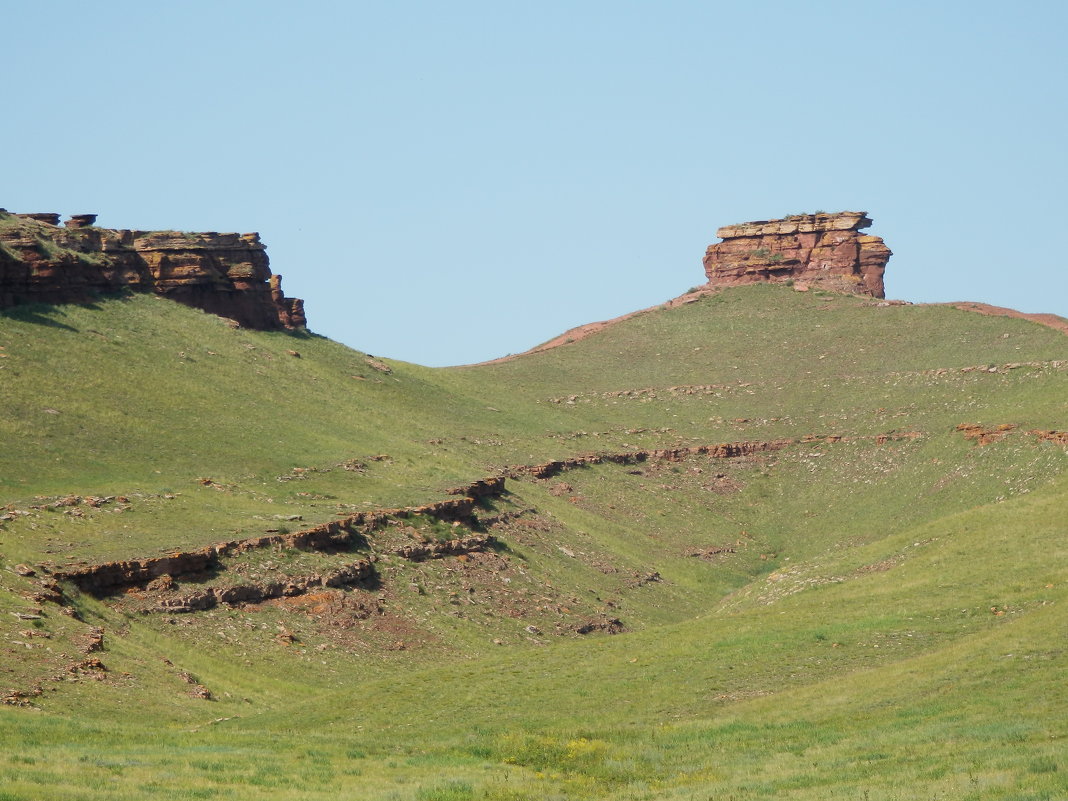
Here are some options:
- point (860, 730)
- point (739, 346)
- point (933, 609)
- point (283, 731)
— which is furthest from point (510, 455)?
point (860, 730)

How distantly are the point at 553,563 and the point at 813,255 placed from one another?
2528 inches

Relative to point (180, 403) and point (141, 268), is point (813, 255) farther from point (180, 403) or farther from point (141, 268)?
point (180, 403)

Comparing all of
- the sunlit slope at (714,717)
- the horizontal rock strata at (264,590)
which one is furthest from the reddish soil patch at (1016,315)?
the horizontal rock strata at (264,590)

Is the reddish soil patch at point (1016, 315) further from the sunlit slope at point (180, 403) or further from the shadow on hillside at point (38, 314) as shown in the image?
the shadow on hillside at point (38, 314)

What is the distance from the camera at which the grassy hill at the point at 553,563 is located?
29312 mm

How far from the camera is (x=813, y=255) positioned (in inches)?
4838

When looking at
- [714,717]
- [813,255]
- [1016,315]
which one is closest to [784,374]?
[1016,315]

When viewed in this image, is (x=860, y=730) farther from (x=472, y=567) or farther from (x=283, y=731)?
(x=472, y=567)

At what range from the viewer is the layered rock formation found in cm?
12175

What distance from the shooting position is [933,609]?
45531 millimetres

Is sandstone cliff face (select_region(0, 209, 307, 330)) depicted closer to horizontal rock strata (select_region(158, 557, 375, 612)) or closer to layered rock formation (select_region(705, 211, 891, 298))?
horizontal rock strata (select_region(158, 557, 375, 612))

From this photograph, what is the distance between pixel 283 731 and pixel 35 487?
22243mm

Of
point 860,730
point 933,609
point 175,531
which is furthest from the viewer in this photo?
point 175,531

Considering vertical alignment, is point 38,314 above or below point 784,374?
below
